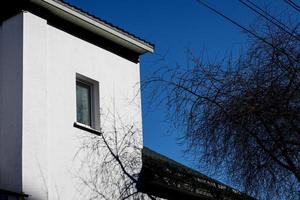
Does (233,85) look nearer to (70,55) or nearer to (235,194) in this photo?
(235,194)

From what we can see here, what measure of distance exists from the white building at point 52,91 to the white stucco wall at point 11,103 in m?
0.02

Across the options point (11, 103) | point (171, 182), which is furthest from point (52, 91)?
point (171, 182)

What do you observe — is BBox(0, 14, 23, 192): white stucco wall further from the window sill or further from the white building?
the window sill

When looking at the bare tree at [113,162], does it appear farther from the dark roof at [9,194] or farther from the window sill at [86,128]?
the dark roof at [9,194]

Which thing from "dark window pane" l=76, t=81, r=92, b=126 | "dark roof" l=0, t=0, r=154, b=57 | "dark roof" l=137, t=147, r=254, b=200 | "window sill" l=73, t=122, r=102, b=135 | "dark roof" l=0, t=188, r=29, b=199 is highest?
"dark roof" l=0, t=0, r=154, b=57

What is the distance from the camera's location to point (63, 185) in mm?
12570

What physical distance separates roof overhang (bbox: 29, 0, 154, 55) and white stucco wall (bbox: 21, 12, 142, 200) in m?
0.32

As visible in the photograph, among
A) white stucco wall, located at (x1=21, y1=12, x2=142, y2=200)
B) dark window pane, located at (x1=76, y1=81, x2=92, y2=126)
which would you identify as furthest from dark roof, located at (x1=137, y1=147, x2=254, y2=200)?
dark window pane, located at (x1=76, y1=81, x2=92, y2=126)

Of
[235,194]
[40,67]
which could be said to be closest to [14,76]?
[40,67]

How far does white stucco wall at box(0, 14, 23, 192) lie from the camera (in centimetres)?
1194

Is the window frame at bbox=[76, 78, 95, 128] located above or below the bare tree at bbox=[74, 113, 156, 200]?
above

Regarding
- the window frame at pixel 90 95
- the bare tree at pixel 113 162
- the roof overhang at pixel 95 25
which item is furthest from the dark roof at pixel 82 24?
the bare tree at pixel 113 162

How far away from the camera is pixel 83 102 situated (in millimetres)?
14086

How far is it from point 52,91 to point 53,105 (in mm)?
291
